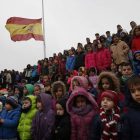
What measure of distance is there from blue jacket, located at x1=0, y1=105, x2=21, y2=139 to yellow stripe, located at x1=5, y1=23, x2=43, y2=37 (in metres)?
9.38

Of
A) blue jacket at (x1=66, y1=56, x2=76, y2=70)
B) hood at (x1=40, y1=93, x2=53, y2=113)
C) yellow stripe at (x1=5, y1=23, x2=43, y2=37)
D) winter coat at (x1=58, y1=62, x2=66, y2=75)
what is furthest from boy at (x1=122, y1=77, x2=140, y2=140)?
yellow stripe at (x1=5, y1=23, x2=43, y2=37)

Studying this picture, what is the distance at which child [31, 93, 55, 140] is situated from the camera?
3.18 metres

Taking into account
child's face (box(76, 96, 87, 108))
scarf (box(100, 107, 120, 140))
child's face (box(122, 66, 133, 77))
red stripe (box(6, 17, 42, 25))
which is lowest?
scarf (box(100, 107, 120, 140))

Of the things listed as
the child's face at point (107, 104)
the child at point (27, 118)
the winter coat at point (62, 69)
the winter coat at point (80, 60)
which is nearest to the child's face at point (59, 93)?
the child at point (27, 118)

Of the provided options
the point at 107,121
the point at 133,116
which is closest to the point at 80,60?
the point at 107,121

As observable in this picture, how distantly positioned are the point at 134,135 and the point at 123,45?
17.1ft

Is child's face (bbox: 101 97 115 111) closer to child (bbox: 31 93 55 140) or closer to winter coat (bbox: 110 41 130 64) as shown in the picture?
child (bbox: 31 93 55 140)

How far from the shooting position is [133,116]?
6.32 ft

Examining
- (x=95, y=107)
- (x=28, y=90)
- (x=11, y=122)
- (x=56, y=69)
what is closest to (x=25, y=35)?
(x=56, y=69)

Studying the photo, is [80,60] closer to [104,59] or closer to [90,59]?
[90,59]

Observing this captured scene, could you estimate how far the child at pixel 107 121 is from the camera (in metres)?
2.18

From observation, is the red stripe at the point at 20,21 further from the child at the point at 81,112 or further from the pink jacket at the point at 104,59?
the child at the point at 81,112

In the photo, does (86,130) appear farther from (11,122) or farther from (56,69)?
(56,69)

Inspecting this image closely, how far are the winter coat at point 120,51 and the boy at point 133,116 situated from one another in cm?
463
